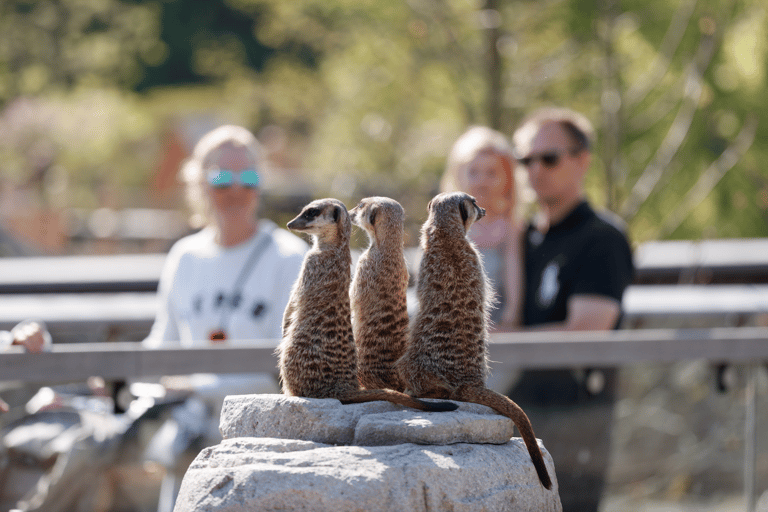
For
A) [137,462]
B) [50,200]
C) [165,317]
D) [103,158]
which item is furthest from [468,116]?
[103,158]

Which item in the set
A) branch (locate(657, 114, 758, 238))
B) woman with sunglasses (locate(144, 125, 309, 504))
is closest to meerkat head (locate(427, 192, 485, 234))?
woman with sunglasses (locate(144, 125, 309, 504))

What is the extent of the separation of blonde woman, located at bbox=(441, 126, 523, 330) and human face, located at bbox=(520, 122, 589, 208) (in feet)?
0.44

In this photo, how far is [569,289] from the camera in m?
3.43

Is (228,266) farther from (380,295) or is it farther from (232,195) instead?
(380,295)

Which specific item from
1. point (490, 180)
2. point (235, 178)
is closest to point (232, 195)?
point (235, 178)

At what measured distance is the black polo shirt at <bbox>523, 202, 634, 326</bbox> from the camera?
133 inches

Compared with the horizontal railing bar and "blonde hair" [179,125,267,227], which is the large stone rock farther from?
"blonde hair" [179,125,267,227]

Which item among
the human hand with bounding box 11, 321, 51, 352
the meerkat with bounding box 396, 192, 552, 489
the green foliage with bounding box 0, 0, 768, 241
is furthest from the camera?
the green foliage with bounding box 0, 0, 768, 241

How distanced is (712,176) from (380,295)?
17.2 feet

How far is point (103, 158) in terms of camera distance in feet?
79.3

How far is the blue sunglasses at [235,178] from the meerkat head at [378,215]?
1.52m

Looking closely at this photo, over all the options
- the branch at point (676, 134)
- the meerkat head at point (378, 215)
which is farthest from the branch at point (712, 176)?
the meerkat head at point (378, 215)

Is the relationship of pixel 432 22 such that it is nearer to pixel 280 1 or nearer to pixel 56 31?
pixel 280 1

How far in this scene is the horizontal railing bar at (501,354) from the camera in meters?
2.87
